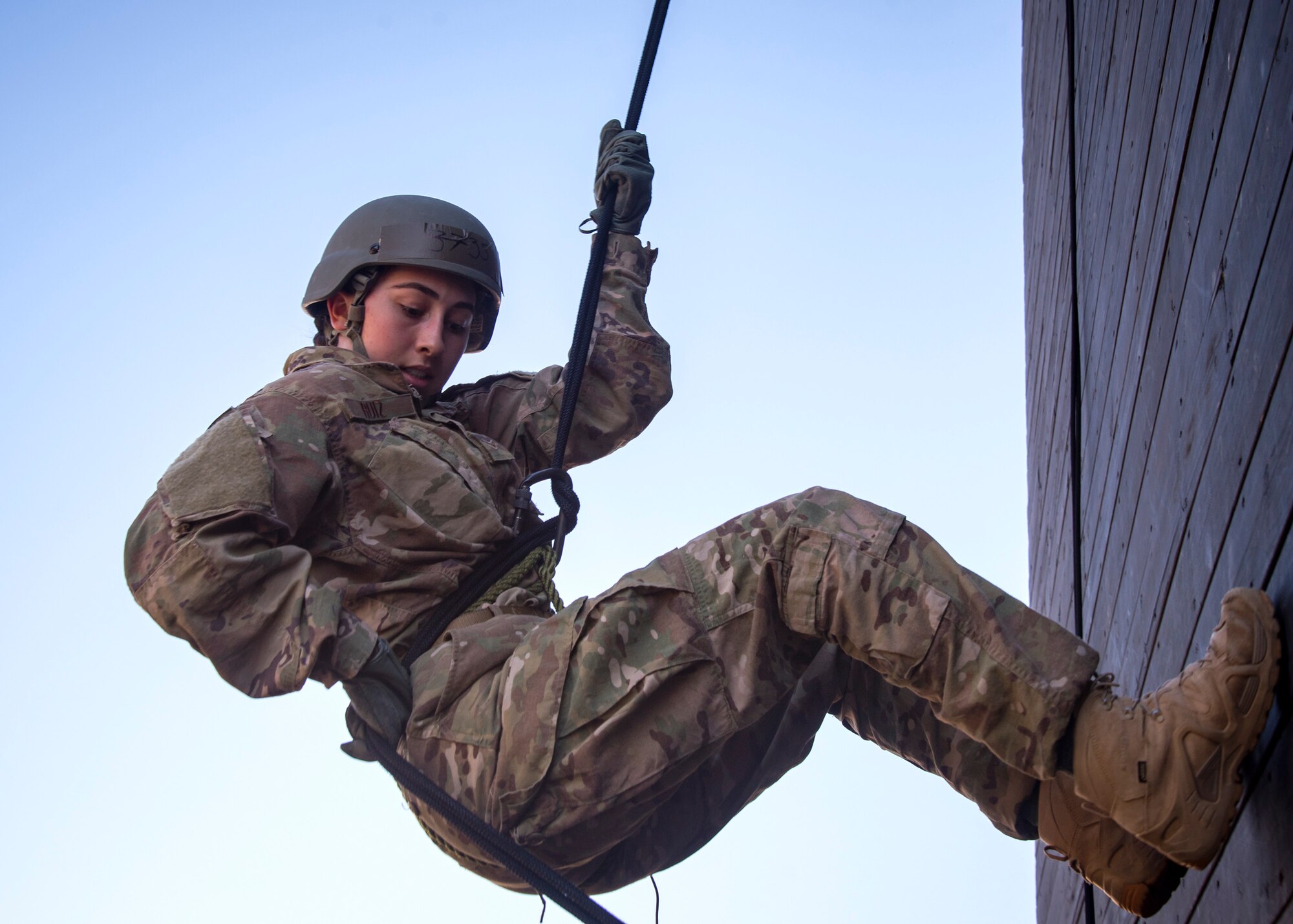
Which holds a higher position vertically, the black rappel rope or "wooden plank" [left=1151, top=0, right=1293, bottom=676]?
the black rappel rope

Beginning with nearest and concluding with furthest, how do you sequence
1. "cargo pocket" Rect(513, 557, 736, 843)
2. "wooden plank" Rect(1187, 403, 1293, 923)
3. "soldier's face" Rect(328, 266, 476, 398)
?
"wooden plank" Rect(1187, 403, 1293, 923), "cargo pocket" Rect(513, 557, 736, 843), "soldier's face" Rect(328, 266, 476, 398)

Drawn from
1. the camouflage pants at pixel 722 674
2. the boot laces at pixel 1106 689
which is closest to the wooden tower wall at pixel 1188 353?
the boot laces at pixel 1106 689

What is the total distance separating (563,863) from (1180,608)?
1289mm

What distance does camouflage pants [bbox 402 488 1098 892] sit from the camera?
2.21 metres

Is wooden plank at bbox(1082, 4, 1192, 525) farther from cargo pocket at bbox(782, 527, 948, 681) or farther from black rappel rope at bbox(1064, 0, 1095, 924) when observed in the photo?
cargo pocket at bbox(782, 527, 948, 681)

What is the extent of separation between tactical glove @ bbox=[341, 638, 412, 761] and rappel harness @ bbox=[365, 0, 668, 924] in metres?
0.02

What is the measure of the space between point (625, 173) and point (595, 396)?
595mm

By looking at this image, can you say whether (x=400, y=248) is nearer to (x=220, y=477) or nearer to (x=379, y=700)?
(x=220, y=477)

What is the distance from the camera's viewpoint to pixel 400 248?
3.53 m

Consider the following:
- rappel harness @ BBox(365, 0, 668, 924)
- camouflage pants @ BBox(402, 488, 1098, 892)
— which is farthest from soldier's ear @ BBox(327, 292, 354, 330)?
camouflage pants @ BBox(402, 488, 1098, 892)

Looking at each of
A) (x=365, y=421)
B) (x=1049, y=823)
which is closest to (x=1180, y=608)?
(x=1049, y=823)

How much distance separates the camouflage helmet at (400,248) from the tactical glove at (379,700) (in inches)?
43.6

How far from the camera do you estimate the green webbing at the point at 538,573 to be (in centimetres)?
296

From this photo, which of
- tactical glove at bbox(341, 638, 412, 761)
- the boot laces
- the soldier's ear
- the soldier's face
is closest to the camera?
the boot laces
